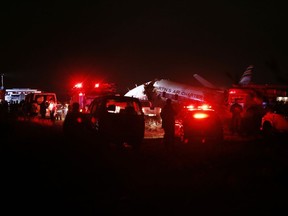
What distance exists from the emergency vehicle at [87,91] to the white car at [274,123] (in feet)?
34.4

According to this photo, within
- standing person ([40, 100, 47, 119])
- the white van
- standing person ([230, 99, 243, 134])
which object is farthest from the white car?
the white van

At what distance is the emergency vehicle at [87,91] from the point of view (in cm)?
2644

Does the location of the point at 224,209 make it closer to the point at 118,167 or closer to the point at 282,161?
the point at 118,167

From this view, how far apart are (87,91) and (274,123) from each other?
38.7 ft

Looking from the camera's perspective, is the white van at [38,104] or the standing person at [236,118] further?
the white van at [38,104]

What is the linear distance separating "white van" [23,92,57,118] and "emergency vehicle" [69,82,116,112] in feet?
4.66

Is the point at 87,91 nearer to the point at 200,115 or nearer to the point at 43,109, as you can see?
the point at 43,109

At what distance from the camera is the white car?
19.5 meters

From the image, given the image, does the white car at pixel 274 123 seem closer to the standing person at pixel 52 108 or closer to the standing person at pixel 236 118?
the standing person at pixel 236 118

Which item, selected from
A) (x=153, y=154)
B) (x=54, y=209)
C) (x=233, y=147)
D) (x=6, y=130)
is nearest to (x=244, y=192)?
(x=54, y=209)

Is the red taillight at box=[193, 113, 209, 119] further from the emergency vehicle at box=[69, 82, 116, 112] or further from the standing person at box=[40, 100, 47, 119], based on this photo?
the standing person at box=[40, 100, 47, 119]

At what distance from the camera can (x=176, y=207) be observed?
7.17 meters

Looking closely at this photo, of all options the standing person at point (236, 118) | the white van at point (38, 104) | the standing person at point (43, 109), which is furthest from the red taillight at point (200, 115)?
the white van at point (38, 104)

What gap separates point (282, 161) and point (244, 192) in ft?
13.5
